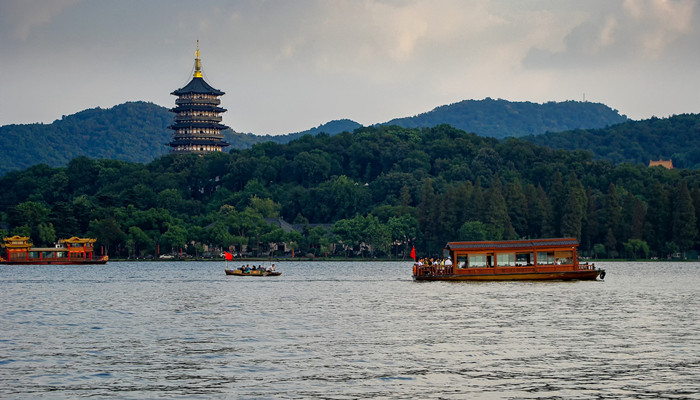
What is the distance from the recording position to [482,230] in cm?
12938

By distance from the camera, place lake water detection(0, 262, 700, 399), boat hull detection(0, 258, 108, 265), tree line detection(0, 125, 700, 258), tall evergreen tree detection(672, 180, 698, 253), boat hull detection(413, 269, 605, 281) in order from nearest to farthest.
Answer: lake water detection(0, 262, 700, 399), boat hull detection(413, 269, 605, 281), boat hull detection(0, 258, 108, 265), tall evergreen tree detection(672, 180, 698, 253), tree line detection(0, 125, 700, 258)

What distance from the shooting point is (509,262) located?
7156 cm

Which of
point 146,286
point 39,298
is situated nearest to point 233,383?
point 39,298

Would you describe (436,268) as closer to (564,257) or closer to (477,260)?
(477,260)

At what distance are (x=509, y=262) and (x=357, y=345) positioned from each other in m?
39.3

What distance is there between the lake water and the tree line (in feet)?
244

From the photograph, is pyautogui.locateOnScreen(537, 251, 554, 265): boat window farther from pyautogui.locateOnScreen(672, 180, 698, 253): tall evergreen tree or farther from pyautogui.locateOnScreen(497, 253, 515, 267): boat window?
pyautogui.locateOnScreen(672, 180, 698, 253): tall evergreen tree

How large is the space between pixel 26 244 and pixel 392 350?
104956 mm

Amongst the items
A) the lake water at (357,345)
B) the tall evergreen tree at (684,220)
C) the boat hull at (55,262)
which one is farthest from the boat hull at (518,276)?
the boat hull at (55,262)

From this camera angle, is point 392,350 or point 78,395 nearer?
point 78,395

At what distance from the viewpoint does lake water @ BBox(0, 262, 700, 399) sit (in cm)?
2553

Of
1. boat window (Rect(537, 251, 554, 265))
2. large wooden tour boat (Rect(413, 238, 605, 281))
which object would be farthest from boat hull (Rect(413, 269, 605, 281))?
boat window (Rect(537, 251, 554, 265))

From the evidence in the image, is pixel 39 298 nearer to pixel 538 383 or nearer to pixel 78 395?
pixel 78 395

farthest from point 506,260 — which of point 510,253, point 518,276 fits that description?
point 518,276
